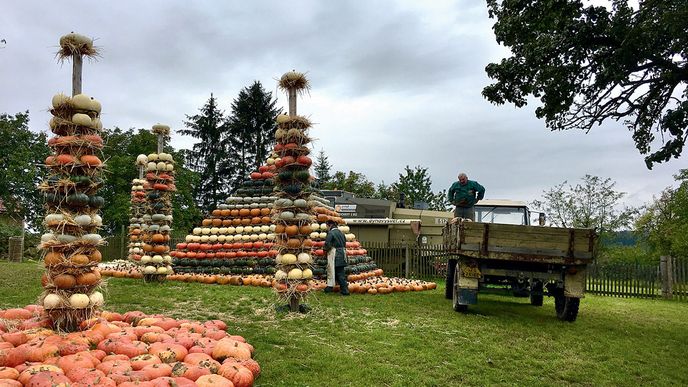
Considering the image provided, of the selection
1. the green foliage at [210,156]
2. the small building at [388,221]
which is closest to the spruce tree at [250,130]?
the green foliage at [210,156]

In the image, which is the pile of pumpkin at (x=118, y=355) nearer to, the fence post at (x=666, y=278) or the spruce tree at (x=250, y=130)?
the fence post at (x=666, y=278)

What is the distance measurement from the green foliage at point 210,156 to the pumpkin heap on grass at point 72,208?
40.5 m

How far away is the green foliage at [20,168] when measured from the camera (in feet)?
90.7

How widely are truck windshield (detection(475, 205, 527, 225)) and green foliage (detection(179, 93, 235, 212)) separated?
118 ft

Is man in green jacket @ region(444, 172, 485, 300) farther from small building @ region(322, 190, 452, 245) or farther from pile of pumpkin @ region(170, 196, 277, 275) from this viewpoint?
small building @ region(322, 190, 452, 245)

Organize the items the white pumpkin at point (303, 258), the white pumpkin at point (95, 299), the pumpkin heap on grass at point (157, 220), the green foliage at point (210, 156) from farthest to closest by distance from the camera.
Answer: the green foliage at point (210, 156) → the pumpkin heap on grass at point (157, 220) → the white pumpkin at point (303, 258) → the white pumpkin at point (95, 299)

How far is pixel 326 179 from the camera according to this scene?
194 ft

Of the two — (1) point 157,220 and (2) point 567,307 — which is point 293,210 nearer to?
(2) point 567,307

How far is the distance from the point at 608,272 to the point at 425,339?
12289 mm

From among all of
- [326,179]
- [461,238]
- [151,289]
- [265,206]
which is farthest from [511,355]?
[326,179]

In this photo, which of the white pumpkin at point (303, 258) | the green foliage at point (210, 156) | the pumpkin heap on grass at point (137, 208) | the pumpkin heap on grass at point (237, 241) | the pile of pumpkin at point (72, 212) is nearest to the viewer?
the pile of pumpkin at point (72, 212)

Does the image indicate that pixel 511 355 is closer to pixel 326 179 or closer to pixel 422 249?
pixel 422 249

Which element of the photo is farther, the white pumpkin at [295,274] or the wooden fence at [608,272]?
the wooden fence at [608,272]

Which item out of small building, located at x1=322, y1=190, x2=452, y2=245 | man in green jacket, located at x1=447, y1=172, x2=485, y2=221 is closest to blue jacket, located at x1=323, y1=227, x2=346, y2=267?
man in green jacket, located at x1=447, y1=172, x2=485, y2=221
